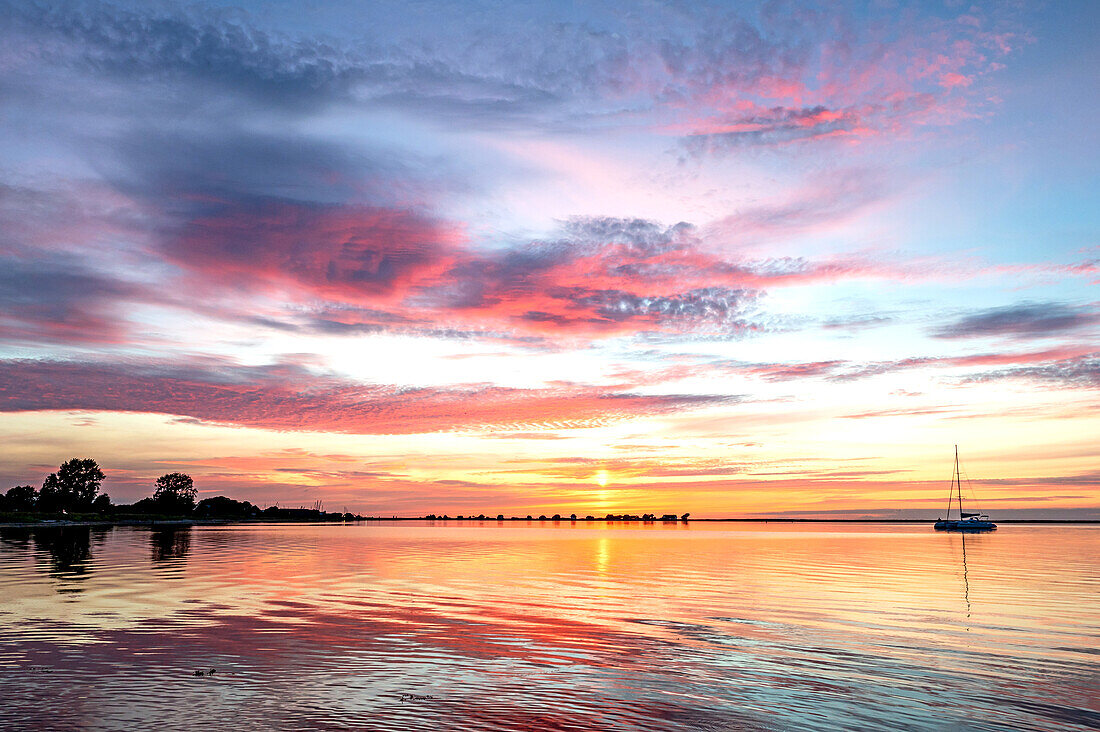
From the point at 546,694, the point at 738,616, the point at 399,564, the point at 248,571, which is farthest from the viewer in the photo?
the point at 399,564

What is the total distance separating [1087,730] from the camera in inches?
719

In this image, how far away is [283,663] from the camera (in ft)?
79.7

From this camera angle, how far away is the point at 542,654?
26812mm

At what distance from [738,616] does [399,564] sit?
46.5 m

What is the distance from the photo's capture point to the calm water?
18734mm

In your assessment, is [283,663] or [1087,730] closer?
[1087,730]

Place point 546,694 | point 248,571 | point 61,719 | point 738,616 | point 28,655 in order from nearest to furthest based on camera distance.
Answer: point 61,719
point 546,694
point 28,655
point 738,616
point 248,571

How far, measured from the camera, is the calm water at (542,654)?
18734mm

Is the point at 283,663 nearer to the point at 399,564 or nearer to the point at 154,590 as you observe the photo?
the point at 154,590

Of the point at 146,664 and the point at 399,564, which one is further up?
the point at 146,664

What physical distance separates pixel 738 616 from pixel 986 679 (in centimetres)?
1440

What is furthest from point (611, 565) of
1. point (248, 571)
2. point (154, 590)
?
point (154, 590)

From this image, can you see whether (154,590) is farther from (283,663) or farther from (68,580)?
(283,663)

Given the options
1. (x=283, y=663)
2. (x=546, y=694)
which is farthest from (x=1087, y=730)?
(x=283, y=663)
